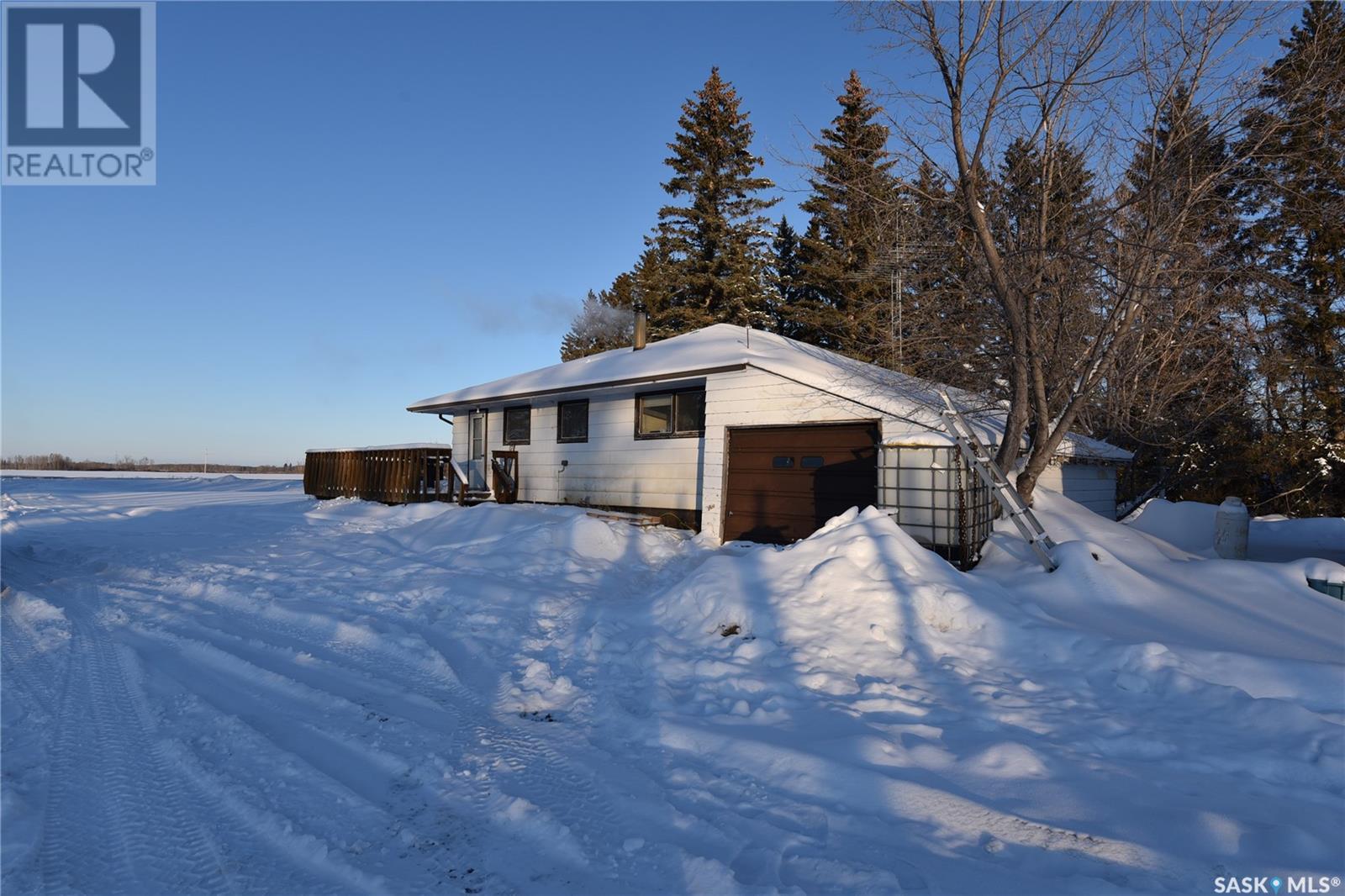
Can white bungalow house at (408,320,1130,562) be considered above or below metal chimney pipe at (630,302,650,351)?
below

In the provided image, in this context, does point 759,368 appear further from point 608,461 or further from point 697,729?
point 697,729

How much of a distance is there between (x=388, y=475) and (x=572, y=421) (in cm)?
600

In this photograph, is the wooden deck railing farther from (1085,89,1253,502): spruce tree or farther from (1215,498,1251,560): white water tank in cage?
(1215,498,1251,560): white water tank in cage

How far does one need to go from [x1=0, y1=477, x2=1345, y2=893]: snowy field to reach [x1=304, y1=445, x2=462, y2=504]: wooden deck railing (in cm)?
831

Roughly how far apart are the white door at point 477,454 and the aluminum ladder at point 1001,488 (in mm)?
11333

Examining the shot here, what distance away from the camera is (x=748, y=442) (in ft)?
36.1

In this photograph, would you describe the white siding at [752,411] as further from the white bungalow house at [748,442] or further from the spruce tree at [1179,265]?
the spruce tree at [1179,265]

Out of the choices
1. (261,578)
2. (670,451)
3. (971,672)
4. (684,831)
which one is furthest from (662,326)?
(684,831)

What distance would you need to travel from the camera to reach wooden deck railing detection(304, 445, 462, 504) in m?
16.2

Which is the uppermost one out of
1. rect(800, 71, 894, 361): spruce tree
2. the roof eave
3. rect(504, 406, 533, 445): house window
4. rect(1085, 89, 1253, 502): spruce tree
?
rect(800, 71, 894, 361): spruce tree

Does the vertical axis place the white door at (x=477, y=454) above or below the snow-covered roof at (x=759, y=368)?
below

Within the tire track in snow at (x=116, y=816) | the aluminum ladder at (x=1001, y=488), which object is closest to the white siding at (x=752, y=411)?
the aluminum ladder at (x=1001, y=488)

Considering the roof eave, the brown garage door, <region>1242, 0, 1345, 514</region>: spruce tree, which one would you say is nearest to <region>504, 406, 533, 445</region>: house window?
the roof eave

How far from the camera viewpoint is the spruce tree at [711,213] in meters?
28.5
